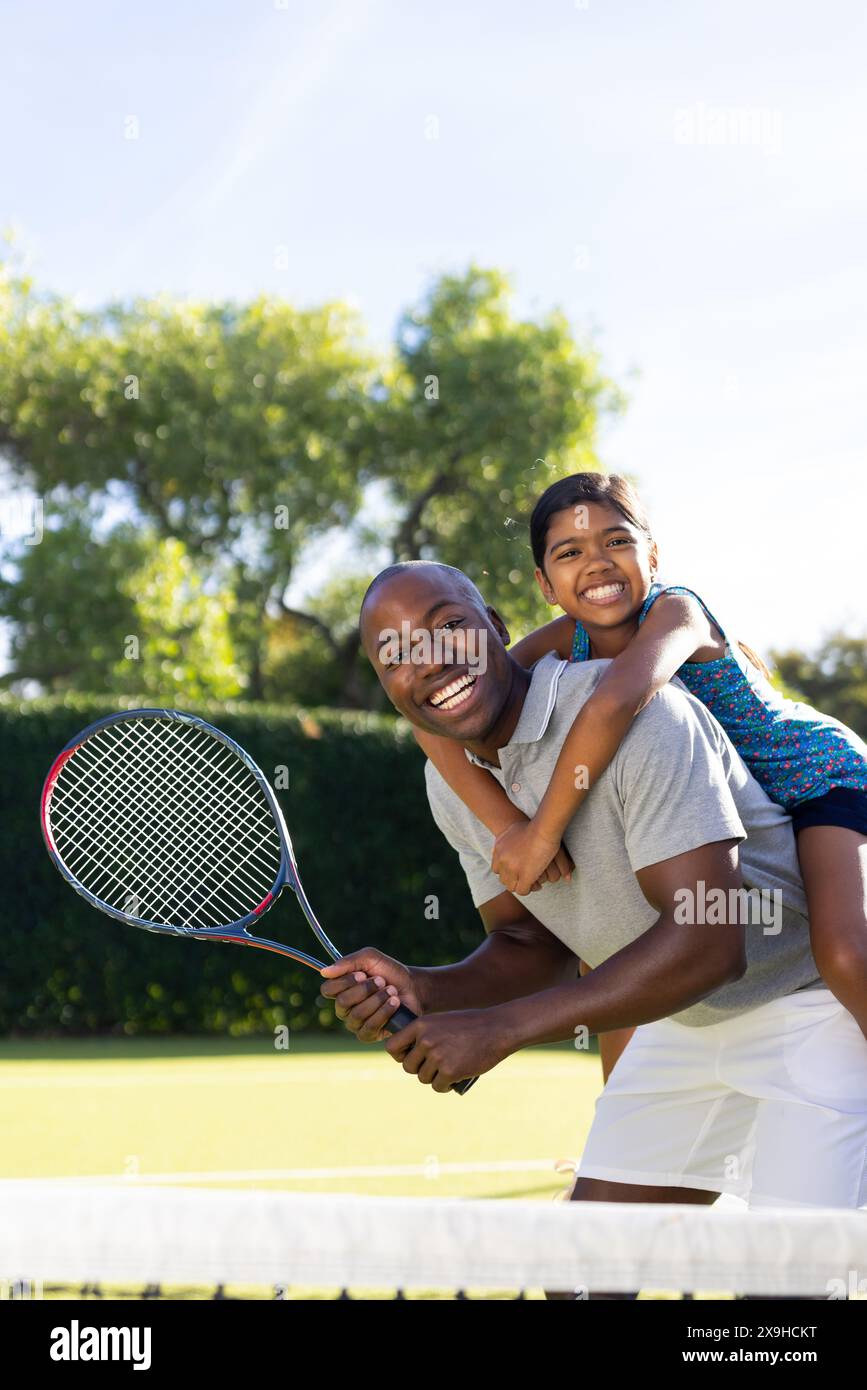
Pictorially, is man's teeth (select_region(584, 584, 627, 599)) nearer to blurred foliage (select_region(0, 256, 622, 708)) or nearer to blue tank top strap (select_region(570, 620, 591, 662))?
blue tank top strap (select_region(570, 620, 591, 662))

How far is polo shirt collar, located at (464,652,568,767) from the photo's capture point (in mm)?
3006

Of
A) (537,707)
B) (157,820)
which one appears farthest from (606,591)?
(157,820)

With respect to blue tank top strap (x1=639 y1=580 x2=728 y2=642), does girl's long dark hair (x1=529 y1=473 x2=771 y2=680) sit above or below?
above

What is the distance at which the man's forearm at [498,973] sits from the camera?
306cm

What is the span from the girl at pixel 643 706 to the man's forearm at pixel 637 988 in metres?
0.36

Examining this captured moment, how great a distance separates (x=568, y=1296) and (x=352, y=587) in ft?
103

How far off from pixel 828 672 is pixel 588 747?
40.5 m

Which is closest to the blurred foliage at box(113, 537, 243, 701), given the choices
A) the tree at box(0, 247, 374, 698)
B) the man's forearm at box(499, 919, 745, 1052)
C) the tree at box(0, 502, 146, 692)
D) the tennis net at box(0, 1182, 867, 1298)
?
the tree at box(0, 502, 146, 692)

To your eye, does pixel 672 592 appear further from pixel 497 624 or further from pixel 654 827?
pixel 654 827

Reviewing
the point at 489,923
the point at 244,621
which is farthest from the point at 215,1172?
the point at 244,621

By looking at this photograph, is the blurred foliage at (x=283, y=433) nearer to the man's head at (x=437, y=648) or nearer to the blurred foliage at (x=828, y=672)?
the blurred foliage at (x=828, y=672)

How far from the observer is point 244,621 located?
31.2 m

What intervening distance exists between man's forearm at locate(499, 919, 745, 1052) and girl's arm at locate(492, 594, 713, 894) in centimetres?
34

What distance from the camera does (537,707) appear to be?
9.92 ft
